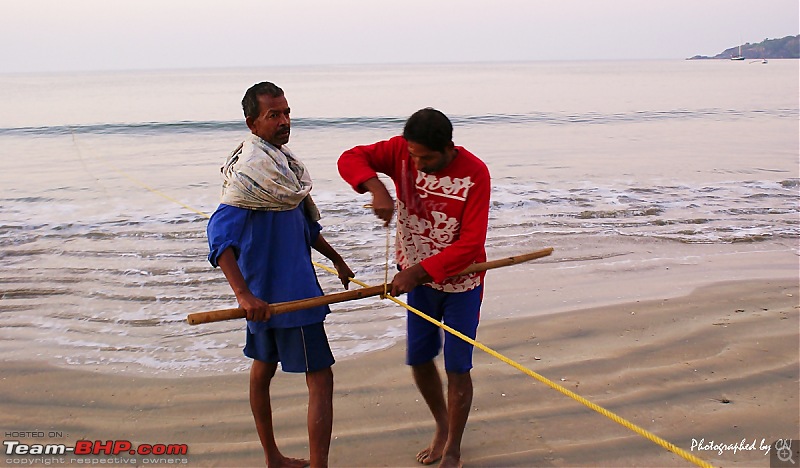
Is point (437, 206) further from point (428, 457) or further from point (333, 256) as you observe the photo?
point (428, 457)

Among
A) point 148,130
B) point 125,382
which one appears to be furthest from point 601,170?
point 148,130

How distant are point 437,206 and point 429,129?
1.29 ft

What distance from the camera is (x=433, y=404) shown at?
11.4 feet

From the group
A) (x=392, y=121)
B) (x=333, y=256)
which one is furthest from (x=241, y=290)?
(x=392, y=121)

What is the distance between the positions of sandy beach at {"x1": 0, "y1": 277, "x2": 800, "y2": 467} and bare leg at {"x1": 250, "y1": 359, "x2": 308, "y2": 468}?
0.18m

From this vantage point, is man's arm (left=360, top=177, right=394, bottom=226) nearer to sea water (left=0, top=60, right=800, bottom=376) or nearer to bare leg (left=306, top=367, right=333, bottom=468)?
bare leg (left=306, top=367, right=333, bottom=468)

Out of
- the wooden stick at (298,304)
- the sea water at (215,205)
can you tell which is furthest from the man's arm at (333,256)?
the sea water at (215,205)

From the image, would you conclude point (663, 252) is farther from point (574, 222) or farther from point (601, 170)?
point (601, 170)

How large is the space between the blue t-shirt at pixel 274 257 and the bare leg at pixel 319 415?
0.27m

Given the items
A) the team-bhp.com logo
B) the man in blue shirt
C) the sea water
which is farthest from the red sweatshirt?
the sea water

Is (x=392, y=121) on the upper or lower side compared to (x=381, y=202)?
lower

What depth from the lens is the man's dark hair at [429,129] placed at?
9.20 feet

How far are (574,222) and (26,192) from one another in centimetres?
804

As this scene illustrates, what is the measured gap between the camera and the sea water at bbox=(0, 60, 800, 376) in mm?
5207
